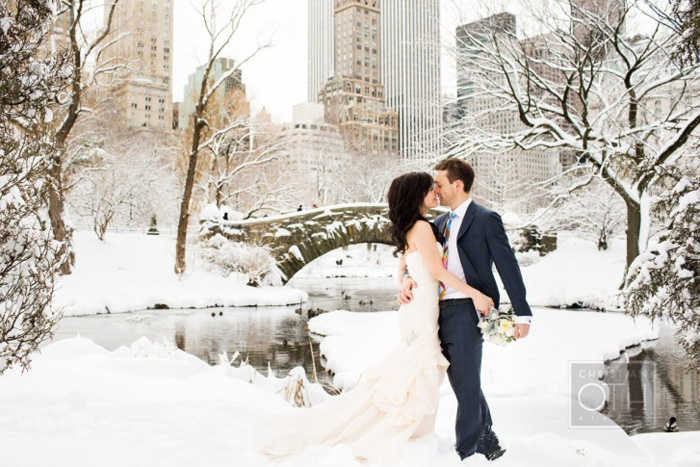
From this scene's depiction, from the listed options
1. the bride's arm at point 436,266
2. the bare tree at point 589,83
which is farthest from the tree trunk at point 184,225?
the bride's arm at point 436,266

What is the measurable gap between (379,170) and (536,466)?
3619 cm

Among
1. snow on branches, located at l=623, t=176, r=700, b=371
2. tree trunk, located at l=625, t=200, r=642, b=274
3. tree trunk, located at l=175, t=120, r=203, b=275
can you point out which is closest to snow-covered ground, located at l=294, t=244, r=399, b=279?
tree trunk, located at l=175, t=120, r=203, b=275

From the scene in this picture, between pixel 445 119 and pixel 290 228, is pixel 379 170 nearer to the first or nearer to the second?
pixel 290 228

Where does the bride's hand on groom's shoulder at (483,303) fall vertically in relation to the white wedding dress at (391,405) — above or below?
above

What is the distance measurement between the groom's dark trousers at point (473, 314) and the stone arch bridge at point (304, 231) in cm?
1473

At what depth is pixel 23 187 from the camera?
3385 millimetres

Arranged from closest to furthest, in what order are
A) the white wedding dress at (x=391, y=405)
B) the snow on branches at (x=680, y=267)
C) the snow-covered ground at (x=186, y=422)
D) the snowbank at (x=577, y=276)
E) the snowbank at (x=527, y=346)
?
the snow-covered ground at (x=186, y=422)
the white wedding dress at (x=391, y=405)
the snow on branches at (x=680, y=267)
the snowbank at (x=527, y=346)
the snowbank at (x=577, y=276)

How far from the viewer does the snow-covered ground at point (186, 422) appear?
311 cm

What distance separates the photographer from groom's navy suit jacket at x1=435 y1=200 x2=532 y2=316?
3248mm

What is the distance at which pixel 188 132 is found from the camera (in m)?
23.6

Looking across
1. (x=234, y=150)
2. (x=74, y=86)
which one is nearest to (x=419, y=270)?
(x=74, y=86)

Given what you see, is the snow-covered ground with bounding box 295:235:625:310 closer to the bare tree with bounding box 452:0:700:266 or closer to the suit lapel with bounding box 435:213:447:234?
the bare tree with bounding box 452:0:700:266

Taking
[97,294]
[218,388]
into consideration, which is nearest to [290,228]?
[97,294]

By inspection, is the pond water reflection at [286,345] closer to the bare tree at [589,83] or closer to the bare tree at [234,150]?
the bare tree at [589,83]
